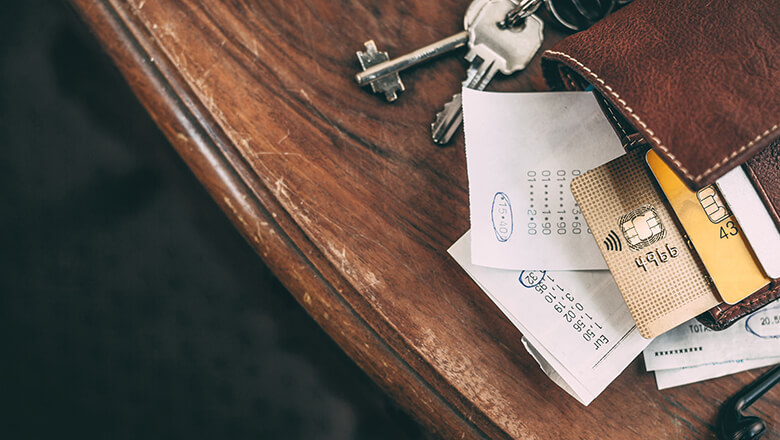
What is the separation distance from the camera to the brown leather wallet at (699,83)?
308 mm

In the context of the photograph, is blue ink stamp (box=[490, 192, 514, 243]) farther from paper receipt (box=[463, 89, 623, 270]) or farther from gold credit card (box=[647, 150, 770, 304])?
gold credit card (box=[647, 150, 770, 304])

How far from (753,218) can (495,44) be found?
0.25m

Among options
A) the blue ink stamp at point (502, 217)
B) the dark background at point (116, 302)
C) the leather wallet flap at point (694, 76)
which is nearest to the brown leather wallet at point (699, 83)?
the leather wallet flap at point (694, 76)

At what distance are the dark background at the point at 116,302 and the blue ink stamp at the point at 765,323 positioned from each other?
1.15 feet

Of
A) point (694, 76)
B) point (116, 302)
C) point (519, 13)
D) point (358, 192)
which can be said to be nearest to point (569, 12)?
point (519, 13)

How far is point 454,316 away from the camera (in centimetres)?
40

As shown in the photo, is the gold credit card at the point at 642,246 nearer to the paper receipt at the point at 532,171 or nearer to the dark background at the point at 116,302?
the paper receipt at the point at 532,171

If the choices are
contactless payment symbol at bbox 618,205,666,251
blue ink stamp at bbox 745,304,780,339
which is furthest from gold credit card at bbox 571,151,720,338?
blue ink stamp at bbox 745,304,780,339

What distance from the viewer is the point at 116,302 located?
53cm

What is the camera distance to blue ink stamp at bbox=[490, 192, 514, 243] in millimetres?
393

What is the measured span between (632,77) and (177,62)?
38 cm

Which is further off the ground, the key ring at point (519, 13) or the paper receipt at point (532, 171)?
Answer: the key ring at point (519, 13)

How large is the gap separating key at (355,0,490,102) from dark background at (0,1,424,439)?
10.0 inches

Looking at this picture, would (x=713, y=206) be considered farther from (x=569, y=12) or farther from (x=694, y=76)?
(x=569, y=12)
